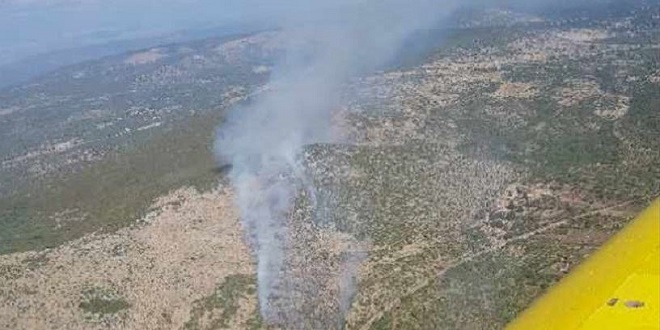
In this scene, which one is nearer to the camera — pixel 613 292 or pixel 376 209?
pixel 613 292

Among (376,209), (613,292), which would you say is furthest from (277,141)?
(613,292)

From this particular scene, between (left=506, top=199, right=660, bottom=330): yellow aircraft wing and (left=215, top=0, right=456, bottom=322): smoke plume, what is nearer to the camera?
(left=506, top=199, right=660, bottom=330): yellow aircraft wing

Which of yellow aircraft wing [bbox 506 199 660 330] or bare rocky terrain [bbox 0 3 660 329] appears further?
bare rocky terrain [bbox 0 3 660 329]

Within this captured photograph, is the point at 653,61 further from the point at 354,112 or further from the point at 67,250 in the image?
the point at 67,250

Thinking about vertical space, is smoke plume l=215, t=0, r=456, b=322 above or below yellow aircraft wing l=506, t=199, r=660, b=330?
below

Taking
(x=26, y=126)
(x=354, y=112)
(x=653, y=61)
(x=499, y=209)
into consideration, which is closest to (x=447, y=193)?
(x=499, y=209)

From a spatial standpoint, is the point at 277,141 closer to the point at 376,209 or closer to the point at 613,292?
the point at 376,209
